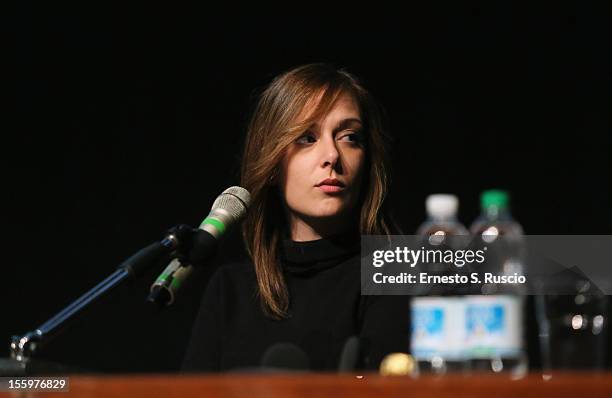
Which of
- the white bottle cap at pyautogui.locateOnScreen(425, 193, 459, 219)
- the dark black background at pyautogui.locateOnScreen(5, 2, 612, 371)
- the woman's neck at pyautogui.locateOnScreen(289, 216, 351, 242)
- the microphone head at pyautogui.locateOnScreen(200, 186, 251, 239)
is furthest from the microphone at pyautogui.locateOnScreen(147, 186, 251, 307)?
the dark black background at pyautogui.locateOnScreen(5, 2, 612, 371)

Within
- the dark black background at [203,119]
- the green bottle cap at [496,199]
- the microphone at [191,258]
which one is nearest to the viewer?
the green bottle cap at [496,199]

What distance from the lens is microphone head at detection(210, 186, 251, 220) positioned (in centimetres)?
130

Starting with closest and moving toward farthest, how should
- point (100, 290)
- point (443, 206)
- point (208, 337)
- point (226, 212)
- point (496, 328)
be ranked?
point (496, 328) < point (443, 206) < point (100, 290) < point (226, 212) < point (208, 337)

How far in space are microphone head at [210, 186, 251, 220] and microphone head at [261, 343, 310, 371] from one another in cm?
25

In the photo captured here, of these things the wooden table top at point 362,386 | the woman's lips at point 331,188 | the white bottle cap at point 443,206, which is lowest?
the wooden table top at point 362,386

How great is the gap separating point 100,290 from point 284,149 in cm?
73

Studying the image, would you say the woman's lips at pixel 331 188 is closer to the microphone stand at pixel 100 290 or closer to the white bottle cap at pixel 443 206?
the microphone stand at pixel 100 290

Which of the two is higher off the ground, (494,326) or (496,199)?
(496,199)

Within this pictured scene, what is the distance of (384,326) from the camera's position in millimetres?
1696

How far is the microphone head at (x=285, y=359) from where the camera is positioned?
3.57ft

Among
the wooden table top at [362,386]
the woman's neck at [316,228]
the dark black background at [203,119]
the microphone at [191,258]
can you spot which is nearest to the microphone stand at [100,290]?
the microphone at [191,258]

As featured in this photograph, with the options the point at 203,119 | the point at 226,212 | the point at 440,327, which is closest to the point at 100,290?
the point at 226,212

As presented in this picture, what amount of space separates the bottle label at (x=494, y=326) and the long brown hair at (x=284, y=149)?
0.89m

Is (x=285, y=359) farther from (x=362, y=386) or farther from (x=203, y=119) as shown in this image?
(x=203, y=119)
